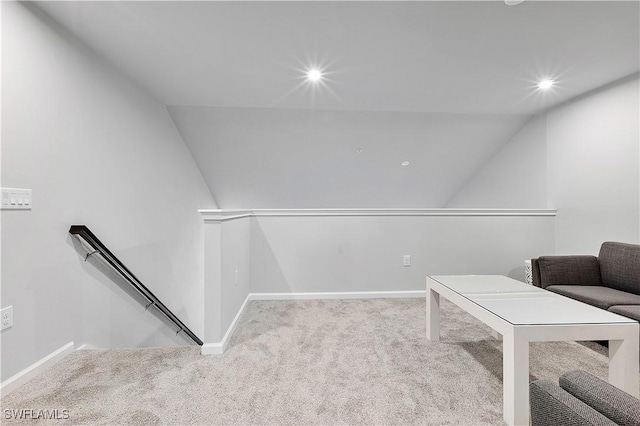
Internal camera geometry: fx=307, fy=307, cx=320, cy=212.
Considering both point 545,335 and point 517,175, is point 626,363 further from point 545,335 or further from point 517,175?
point 517,175

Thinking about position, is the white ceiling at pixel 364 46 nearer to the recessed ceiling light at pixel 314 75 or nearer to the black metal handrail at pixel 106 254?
Result: the recessed ceiling light at pixel 314 75

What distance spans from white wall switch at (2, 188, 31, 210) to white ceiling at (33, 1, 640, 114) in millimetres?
1133

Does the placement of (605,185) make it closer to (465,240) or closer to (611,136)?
(611,136)

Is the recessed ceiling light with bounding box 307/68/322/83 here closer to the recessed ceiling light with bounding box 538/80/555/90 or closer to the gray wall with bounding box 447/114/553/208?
the recessed ceiling light with bounding box 538/80/555/90

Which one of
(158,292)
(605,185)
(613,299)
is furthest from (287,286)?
(605,185)

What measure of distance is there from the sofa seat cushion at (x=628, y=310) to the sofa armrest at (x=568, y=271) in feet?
2.07

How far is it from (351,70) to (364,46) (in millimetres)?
393

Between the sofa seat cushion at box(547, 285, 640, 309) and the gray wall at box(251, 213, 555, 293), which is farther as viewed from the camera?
the gray wall at box(251, 213, 555, 293)

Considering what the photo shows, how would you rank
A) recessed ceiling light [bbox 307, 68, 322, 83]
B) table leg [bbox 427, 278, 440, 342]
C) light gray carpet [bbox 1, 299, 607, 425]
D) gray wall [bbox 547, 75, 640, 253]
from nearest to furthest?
light gray carpet [bbox 1, 299, 607, 425] → table leg [bbox 427, 278, 440, 342] → recessed ceiling light [bbox 307, 68, 322, 83] → gray wall [bbox 547, 75, 640, 253]

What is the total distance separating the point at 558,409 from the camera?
0.76 metres

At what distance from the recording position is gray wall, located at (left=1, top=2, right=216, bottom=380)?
170 centimetres

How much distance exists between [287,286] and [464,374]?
204 cm

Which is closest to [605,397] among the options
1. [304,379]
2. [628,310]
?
[304,379]

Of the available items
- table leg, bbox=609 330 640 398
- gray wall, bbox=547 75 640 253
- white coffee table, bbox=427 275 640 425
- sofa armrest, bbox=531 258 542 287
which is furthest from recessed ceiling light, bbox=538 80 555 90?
table leg, bbox=609 330 640 398
